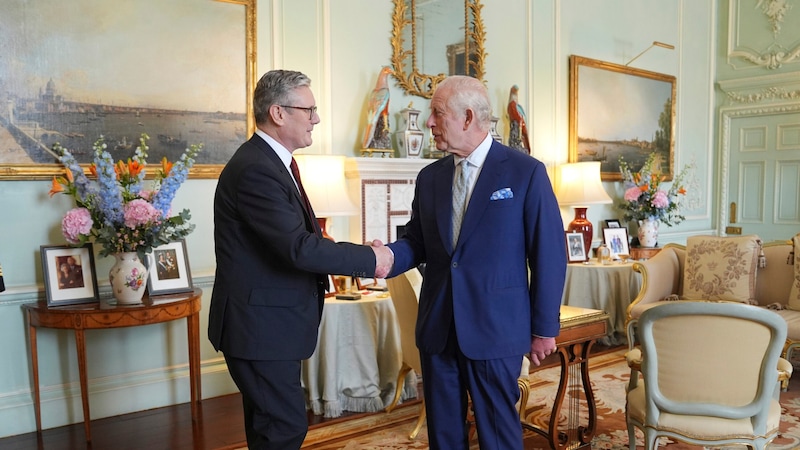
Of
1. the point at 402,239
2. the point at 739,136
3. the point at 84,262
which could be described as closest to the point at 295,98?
the point at 402,239

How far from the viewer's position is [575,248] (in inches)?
258

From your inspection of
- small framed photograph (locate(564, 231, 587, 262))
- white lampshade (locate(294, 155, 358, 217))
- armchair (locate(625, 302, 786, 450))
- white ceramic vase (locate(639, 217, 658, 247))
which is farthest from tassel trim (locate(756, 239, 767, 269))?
white lampshade (locate(294, 155, 358, 217))

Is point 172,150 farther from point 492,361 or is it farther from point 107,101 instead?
point 492,361

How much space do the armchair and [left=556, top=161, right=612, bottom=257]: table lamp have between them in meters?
3.74

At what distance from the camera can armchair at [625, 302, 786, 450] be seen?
2.60 meters

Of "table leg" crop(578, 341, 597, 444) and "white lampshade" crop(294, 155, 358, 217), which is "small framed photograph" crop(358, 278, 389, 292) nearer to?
"white lampshade" crop(294, 155, 358, 217)

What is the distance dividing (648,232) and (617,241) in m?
0.34

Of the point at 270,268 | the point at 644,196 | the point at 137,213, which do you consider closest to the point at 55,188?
the point at 137,213

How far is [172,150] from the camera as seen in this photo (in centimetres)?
447

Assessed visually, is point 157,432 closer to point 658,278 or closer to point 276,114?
point 276,114

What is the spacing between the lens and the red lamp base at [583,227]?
6684mm

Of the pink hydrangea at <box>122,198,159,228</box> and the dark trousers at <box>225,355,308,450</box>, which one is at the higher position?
the pink hydrangea at <box>122,198,159,228</box>

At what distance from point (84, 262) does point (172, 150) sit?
94 cm

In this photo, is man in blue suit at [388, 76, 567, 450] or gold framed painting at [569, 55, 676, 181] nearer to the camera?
man in blue suit at [388, 76, 567, 450]
